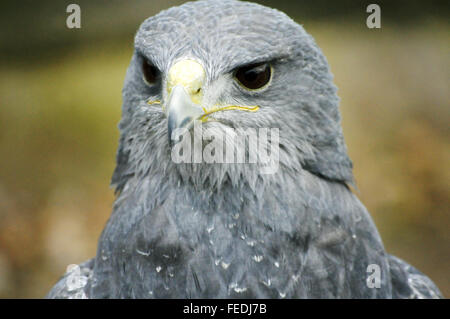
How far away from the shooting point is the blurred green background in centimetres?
671

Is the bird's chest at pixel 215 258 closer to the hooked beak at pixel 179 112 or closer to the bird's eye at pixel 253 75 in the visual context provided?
the hooked beak at pixel 179 112

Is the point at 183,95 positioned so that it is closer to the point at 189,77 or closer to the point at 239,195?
the point at 189,77

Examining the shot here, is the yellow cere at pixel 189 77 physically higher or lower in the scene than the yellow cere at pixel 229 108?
higher

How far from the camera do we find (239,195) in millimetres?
2691

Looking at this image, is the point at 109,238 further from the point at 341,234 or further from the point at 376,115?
the point at 376,115

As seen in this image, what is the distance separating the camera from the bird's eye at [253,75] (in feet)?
8.71

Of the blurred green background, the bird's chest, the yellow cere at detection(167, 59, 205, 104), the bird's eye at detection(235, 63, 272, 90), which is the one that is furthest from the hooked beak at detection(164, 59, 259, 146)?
the blurred green background

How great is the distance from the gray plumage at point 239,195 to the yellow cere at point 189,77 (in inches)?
2.1

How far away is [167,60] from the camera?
261 centimetres

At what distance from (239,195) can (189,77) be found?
0.63 metres

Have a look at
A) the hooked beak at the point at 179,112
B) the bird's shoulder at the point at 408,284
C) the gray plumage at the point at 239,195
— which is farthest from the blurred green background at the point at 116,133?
the hooked beak at the point at 179,112

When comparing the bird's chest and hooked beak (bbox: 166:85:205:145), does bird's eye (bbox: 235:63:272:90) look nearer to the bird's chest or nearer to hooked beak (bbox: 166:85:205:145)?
hooked beak (bbox: 166:85:205:145)

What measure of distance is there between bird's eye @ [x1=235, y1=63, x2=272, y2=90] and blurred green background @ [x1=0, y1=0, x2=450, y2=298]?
4.33 meters
